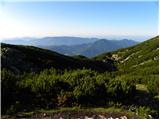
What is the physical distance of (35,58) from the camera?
43719 mm

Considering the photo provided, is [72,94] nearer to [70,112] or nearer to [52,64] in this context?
[70,112]

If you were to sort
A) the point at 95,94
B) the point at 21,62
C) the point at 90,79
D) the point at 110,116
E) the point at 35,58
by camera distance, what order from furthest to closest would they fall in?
the point at 35,58
the point at 21,62
the point at 90,79
the point at 95,94
the point at 110,116

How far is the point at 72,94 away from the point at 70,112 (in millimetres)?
1995

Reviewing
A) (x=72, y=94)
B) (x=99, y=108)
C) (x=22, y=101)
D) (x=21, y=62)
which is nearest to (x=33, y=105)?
(x=22, y=101)

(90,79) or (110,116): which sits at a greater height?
(90,79)

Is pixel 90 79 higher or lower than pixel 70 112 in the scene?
higher

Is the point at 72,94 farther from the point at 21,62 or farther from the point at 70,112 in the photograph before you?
the point at 21,62

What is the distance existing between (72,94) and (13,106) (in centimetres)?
304

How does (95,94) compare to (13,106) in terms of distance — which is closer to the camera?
(13,106)

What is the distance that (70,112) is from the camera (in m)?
14.1

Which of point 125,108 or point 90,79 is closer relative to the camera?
point 125,108

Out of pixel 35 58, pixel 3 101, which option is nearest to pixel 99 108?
pixel 3 101

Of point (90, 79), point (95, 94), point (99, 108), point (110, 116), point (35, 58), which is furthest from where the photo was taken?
point (35, 58)

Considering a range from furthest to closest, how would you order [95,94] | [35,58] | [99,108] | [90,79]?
[35,58] → [90,79] → [95,94] → [99,108]
